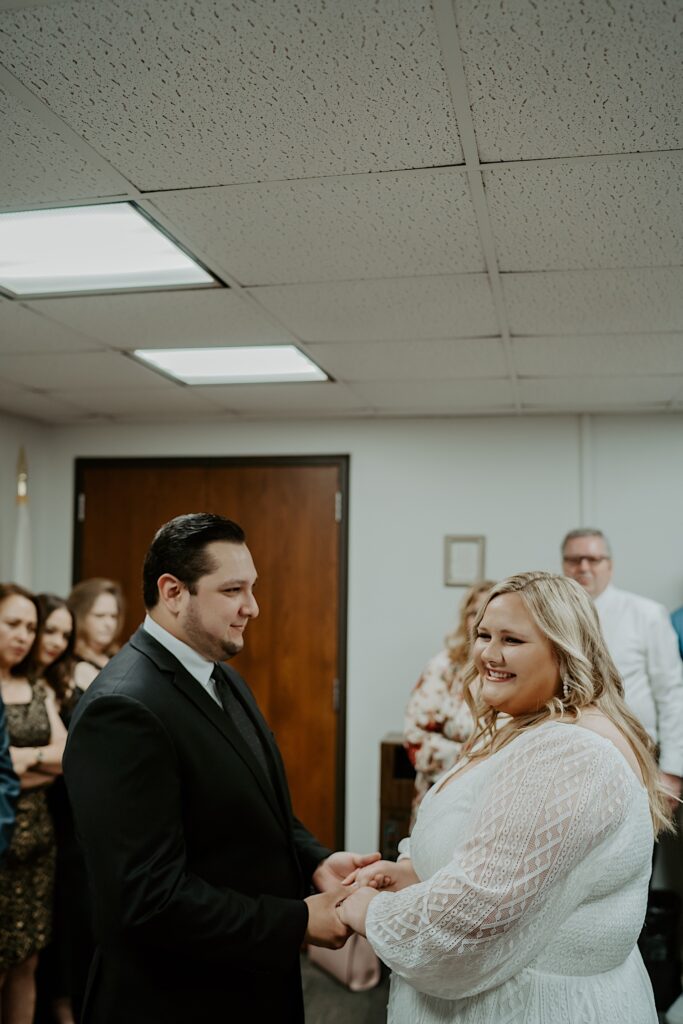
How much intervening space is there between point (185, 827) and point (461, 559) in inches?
112

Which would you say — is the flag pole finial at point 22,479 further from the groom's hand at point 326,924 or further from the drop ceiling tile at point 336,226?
the groom's hand at point 326,924

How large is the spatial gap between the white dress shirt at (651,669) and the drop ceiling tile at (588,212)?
1795 mm

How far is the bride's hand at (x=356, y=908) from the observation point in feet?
5.03

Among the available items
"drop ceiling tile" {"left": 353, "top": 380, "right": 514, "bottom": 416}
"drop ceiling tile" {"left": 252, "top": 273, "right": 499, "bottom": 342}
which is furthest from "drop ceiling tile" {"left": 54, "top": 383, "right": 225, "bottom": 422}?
"drop ceiling tile" {"left": 252, "top": 273, "right": 499, "bottom": 342}

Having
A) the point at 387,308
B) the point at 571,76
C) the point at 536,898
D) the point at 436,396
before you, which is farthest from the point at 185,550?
the point at 436,396

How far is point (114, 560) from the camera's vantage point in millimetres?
4598

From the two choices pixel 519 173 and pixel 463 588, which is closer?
pixel 519 173

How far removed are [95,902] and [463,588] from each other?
9.53 ft

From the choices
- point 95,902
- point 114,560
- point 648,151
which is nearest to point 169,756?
point 95,902

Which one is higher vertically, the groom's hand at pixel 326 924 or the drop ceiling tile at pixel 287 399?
the drop ceiling tile at pixel 287 399

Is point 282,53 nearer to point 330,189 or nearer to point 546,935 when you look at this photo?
point 330,189

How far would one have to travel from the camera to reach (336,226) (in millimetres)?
1937

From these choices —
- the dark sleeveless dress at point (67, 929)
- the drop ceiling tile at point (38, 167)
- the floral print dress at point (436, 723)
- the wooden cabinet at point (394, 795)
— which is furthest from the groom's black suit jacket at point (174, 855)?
the wooden cabinet at point (394, 795)

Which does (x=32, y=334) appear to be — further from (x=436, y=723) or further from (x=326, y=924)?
(x=326, y=924)
